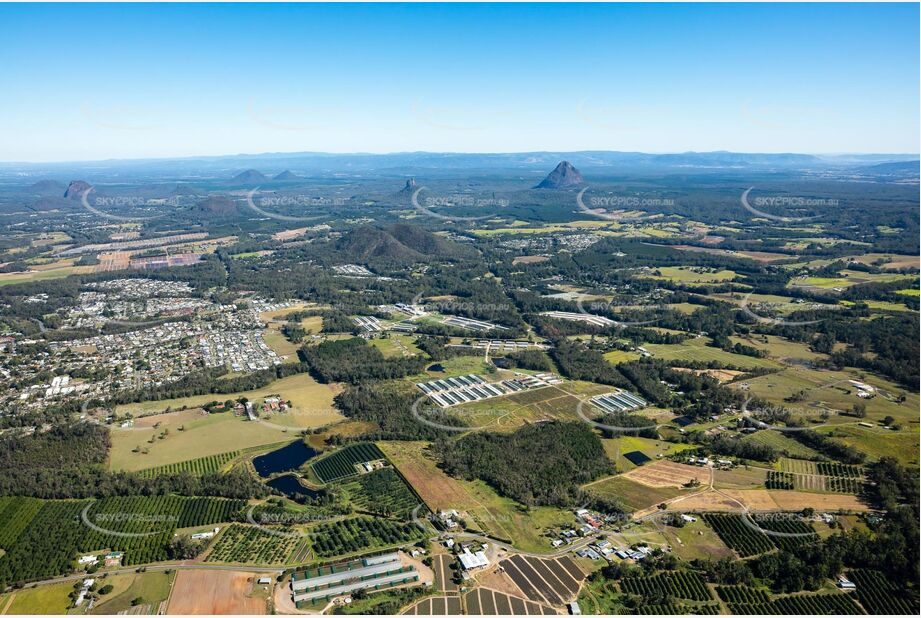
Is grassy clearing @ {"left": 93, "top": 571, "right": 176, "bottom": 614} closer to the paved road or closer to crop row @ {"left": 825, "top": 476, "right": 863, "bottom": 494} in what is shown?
the paved road

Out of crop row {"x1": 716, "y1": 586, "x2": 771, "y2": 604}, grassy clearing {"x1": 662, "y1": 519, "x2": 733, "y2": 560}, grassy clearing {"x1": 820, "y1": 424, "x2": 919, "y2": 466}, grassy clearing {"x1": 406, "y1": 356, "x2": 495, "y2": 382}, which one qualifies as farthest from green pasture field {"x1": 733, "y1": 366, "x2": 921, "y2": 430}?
grassy clearing {"x1": 406, "y1": 356, "x2": 495, "y2": 382}

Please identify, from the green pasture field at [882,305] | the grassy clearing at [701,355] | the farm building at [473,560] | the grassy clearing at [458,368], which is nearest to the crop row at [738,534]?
the farm building at [473,560]

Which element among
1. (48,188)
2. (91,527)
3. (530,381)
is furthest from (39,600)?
(48,188)

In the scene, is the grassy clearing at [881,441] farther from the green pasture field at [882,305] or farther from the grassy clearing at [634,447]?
the green pasture field at [882,305]

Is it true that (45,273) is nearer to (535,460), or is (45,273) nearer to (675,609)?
(535,460)

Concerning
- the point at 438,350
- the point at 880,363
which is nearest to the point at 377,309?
the point at 438,350

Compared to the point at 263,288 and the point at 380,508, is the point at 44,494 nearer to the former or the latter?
the point at 380,508
